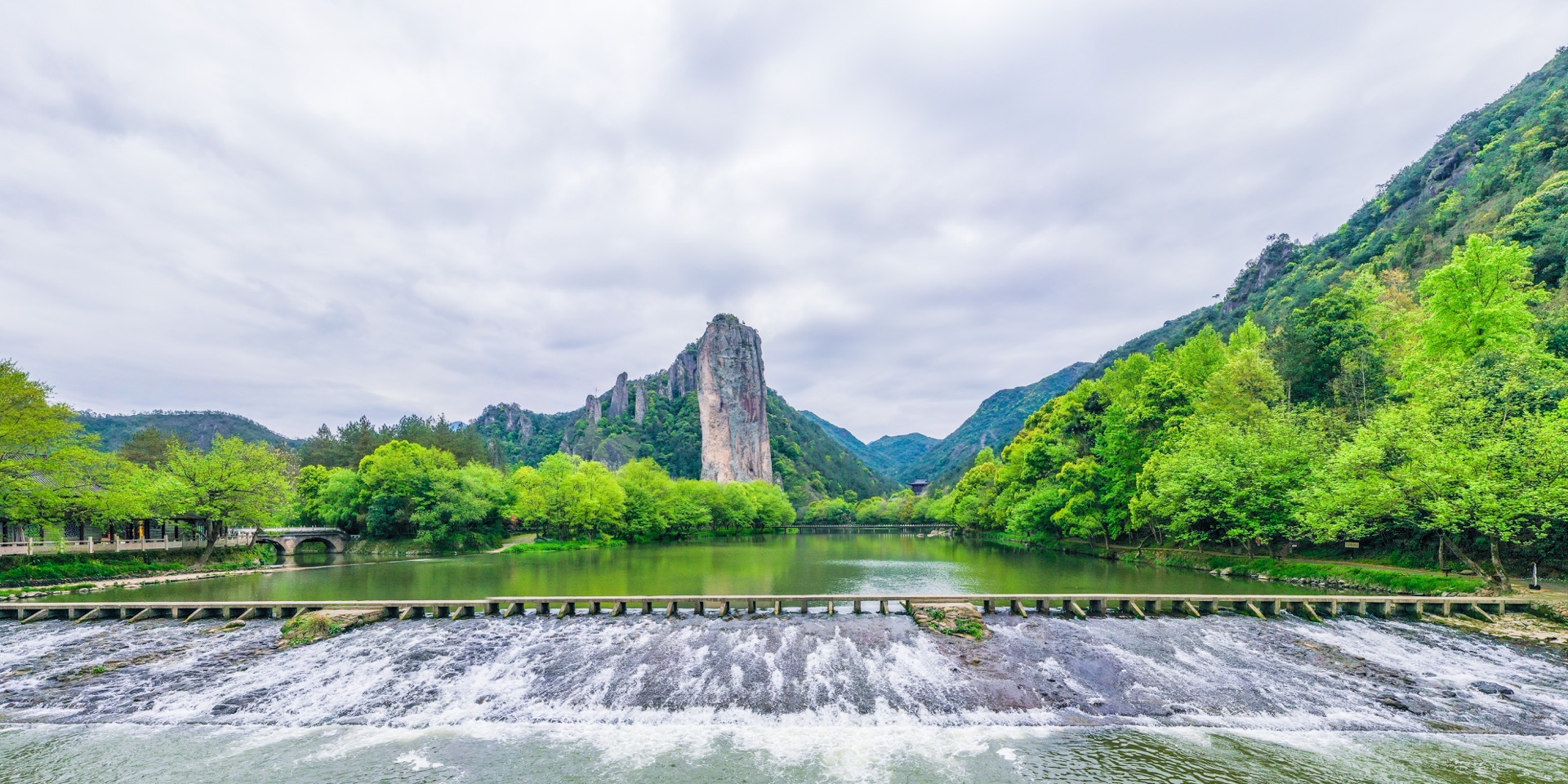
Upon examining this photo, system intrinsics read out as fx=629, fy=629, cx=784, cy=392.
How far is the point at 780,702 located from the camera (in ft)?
44.2

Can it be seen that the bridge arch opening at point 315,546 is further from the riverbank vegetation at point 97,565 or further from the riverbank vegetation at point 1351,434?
the riverbank vegetation at point 1351,434

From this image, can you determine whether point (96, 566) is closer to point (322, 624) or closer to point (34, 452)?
point (34, 452)

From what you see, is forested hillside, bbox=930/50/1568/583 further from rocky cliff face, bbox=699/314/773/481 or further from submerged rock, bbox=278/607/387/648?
rocky cliff face, bbox=699/314/773/481

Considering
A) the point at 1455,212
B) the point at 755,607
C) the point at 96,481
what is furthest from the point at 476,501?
the point at 1455,212

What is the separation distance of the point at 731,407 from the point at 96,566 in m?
137

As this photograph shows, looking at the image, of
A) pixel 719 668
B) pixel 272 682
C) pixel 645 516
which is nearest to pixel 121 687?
pixel 272 682

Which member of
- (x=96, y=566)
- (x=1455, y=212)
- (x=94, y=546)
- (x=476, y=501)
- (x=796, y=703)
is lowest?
(x=796, y=703)

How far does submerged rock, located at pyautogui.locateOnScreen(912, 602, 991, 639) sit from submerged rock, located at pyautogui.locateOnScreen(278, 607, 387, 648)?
17.4 metres

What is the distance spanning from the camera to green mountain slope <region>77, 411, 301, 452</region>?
13775 centimetres

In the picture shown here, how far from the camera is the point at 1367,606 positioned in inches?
821

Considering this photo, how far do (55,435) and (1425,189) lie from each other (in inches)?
5418

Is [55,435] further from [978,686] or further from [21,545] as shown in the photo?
[978,686]

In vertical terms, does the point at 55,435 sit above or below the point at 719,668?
above

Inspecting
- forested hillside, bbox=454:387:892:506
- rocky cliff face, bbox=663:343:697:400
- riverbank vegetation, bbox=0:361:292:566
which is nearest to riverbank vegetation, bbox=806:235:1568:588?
riverbank vegetation, bbox=0:361:292:566
